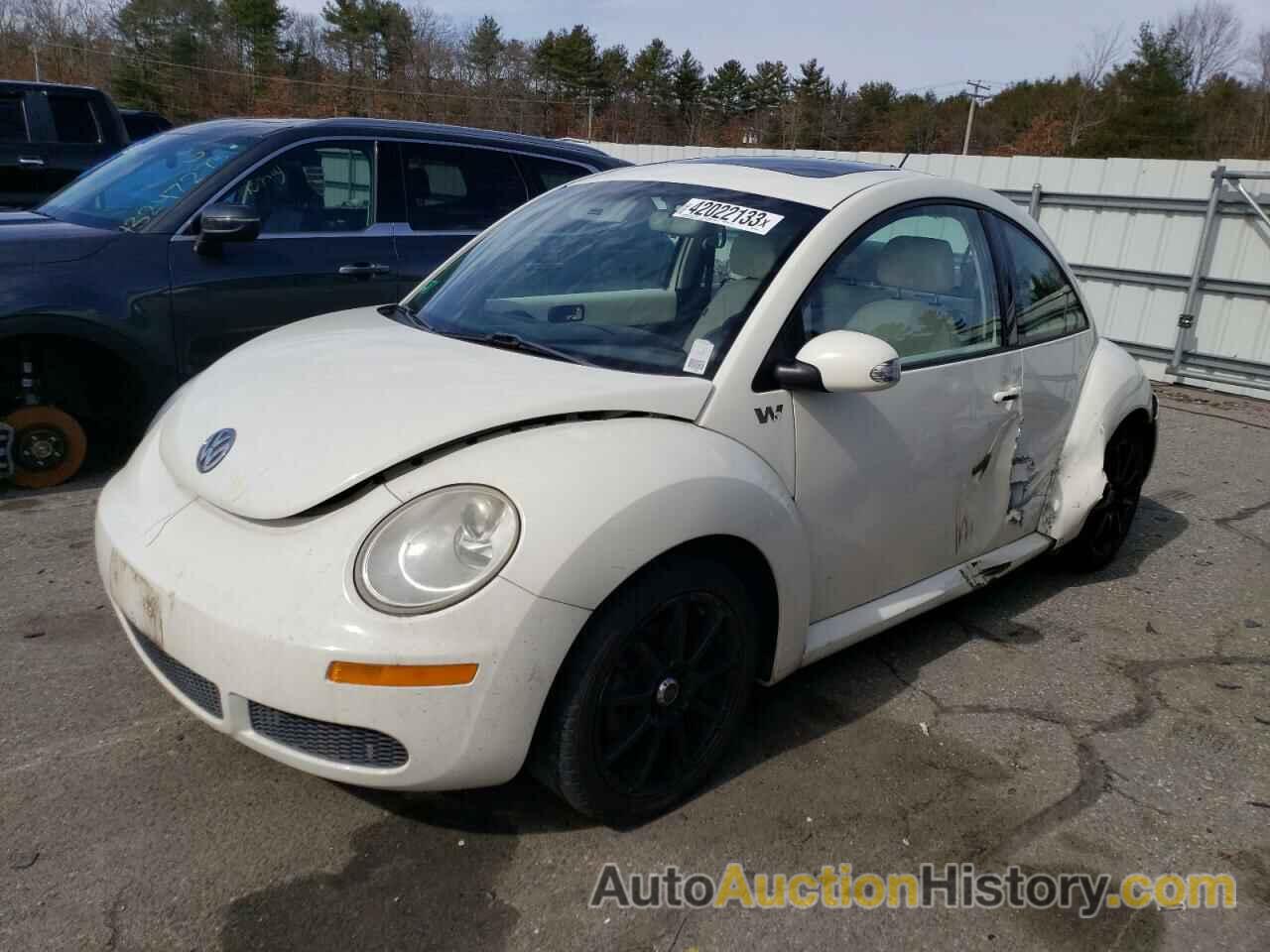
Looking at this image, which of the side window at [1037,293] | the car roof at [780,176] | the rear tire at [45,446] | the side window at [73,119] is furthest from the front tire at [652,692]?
the side window at [73,119]

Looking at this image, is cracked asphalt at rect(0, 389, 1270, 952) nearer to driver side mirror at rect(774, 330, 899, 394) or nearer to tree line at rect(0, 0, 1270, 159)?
A: driver side mirror at rect(774, 330, 899, 394)

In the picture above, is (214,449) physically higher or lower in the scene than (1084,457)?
higher

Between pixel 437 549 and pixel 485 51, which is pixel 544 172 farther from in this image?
pixel 485 51

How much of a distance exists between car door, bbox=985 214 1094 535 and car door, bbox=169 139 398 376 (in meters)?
3.31

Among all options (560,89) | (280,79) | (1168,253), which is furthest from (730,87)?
(1168,253)

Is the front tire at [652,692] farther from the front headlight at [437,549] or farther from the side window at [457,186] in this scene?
the side window at [457,186]

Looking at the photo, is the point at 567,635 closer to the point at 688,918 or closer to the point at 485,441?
the point at 485,441

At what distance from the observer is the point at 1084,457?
401cm

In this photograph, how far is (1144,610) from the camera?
4195mm

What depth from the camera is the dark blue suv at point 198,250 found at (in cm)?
466

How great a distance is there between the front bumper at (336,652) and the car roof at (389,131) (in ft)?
11.8

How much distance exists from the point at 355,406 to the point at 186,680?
0.76m

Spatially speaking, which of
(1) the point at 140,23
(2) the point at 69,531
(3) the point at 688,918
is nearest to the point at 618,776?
(3) the point at 688,918

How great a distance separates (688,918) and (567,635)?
2.36ft
